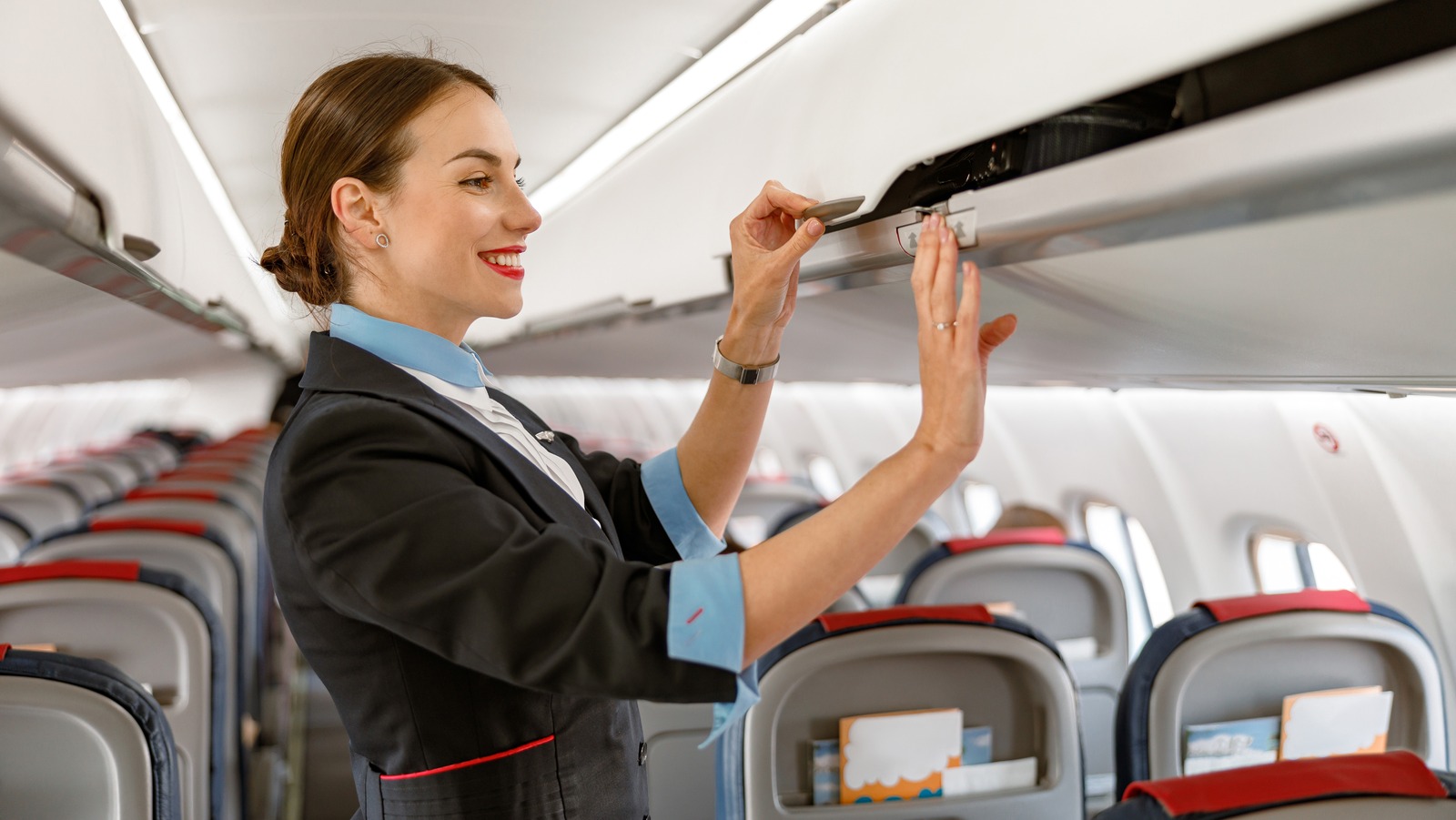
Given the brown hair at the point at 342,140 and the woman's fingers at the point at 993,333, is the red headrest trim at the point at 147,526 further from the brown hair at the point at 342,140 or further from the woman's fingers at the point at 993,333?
the woman's fingers at the point at 993,333

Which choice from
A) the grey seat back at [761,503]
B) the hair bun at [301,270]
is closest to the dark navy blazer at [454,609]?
the hair bun at [301,270]

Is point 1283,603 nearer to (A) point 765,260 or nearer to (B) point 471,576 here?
(A) point 765,260

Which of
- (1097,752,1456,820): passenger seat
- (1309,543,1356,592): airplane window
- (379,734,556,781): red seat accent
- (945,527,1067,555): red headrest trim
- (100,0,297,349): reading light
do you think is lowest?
(1097,752,1456,820): passenger seat

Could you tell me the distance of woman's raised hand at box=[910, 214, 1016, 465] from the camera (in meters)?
1.23

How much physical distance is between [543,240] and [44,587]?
10.6 ft

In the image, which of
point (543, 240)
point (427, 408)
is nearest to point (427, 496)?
A: point (427, 408)

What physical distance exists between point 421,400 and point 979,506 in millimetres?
5344

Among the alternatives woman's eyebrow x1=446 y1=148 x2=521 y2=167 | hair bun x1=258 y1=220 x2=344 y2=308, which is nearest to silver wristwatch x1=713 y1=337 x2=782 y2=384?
woman's eyebrow x1=446 y1=148 x2=521 y2=167

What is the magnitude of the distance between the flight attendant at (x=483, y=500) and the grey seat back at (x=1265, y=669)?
96cm

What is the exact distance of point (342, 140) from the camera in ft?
5.05

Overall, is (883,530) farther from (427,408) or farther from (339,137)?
(339,137)

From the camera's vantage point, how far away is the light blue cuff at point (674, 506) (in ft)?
6.30

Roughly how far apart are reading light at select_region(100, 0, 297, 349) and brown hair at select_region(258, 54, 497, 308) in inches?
7.7

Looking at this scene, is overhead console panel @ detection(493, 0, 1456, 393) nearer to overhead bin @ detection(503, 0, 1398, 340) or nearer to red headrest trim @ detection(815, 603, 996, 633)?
overhead bin @ detection(503, 0, 1398, 340)
